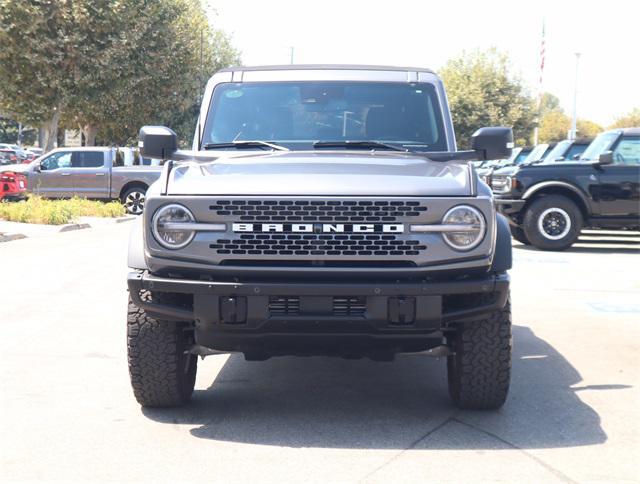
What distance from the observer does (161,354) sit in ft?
18.4

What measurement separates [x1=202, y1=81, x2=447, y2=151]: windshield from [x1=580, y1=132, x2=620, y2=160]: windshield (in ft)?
37.4

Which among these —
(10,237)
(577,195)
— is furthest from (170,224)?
(10,237)

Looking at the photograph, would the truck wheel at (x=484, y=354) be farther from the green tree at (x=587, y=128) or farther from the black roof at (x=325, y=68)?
the green tree at (x=587, y=128)

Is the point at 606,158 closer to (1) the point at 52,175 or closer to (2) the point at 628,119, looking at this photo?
(1) the point at 52,175

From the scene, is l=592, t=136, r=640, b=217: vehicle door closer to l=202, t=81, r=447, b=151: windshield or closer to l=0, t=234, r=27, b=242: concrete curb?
l=0, t=234, r=27, b=242: concrete curb

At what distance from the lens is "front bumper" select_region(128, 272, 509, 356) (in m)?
5.14

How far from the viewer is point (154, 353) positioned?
5609mm

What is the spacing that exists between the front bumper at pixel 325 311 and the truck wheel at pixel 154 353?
0.31 meters

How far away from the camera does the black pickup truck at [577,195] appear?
1762cm

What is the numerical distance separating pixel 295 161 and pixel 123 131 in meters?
43.3

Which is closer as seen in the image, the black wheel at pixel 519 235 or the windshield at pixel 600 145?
the windshield at pixel 600 145

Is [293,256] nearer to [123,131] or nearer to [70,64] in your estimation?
[70,64]

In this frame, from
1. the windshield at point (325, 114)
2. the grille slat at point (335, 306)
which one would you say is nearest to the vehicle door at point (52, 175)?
the windshield at point (325, 114)

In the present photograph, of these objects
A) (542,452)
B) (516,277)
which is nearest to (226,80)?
(542,452)
